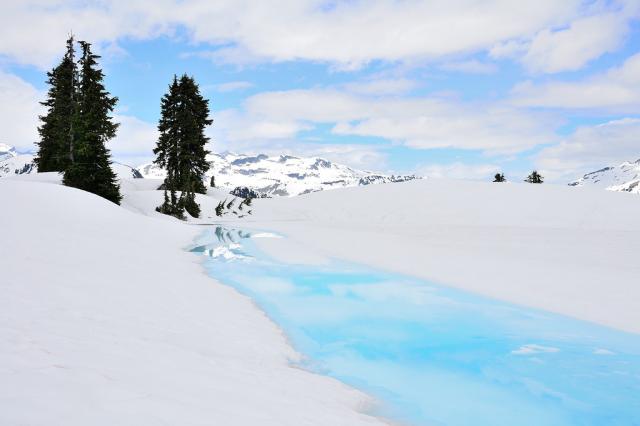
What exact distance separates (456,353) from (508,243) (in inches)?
738

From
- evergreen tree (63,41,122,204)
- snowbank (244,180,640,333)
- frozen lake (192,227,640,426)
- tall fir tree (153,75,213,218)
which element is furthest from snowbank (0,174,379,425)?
tall fir tree (153,75,213,218)

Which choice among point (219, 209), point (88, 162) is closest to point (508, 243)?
point (88, 162)

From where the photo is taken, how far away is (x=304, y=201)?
219ft

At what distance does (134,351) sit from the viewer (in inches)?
245

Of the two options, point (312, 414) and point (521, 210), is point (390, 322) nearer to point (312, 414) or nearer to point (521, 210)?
point (312, 414)

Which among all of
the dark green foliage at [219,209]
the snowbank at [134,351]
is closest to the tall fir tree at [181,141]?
the dark green foliage at [219,209]

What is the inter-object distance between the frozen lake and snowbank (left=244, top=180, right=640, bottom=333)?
1.62 meters

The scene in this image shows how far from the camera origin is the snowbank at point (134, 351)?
168 inches

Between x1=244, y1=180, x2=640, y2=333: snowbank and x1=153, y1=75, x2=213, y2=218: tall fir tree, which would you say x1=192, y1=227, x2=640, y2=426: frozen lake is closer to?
x1=244, y1=180, x2=640, y2=333: snowbank

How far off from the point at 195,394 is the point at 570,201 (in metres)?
56.4

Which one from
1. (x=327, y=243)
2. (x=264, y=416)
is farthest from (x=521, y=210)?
(x=264, y=416)

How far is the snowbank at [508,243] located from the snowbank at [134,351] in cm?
856

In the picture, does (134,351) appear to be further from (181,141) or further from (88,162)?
(181,141)

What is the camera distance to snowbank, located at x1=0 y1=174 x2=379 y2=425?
168 inches
